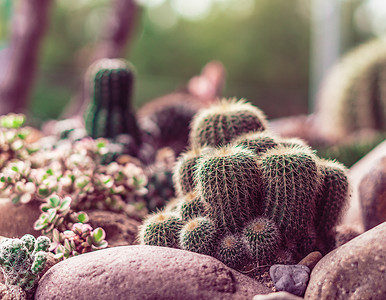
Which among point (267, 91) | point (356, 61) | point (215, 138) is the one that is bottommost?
point (267, 91)

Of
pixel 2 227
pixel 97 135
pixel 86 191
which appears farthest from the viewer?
pixel 97 135

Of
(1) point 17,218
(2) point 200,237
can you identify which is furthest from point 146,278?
(1) point 17,218

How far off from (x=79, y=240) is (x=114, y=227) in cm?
26

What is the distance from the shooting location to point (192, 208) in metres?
1.72

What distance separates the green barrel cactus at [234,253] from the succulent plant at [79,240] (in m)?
0.50

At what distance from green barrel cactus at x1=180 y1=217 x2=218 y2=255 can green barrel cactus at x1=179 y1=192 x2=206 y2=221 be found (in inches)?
3.3

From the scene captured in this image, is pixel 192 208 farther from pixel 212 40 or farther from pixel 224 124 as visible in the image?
pixel 212 40

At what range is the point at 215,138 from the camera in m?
1.94

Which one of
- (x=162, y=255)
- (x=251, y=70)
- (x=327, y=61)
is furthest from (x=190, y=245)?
(x=251, y=70)

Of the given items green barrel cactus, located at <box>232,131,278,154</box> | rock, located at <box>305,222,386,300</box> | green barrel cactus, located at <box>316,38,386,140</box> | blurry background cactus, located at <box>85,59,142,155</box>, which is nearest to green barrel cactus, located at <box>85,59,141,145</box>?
blurry background cactus, located at <box>85,59,142,155</box>

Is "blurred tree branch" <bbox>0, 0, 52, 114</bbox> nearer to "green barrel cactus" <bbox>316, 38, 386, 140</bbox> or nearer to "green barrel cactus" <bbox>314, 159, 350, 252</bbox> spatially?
"green barrel cactus" <bbox>316, 38, 386, 140</bbox>

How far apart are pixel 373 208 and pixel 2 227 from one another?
1.69 metres

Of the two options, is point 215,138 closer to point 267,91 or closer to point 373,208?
point 373,208

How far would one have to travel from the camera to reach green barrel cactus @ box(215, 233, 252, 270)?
156 centimetres
